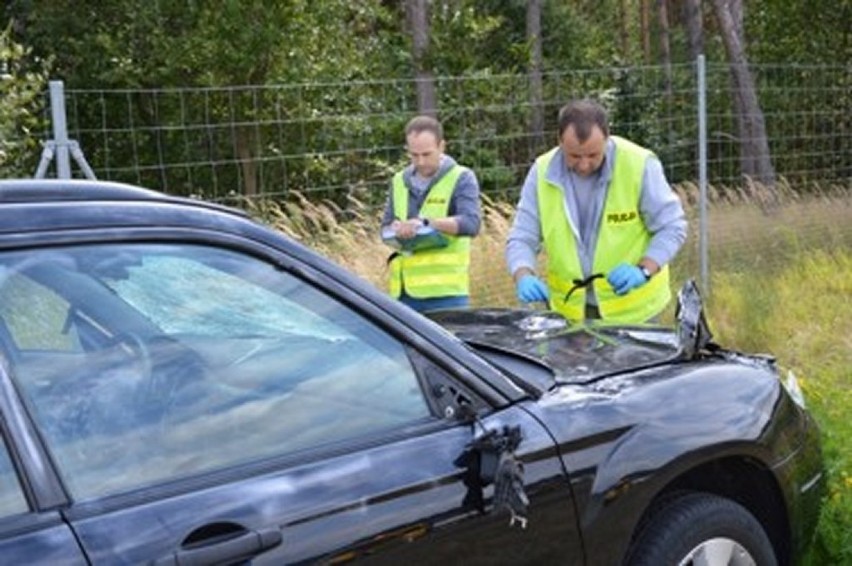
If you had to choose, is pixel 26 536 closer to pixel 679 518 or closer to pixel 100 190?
pixel 100 190

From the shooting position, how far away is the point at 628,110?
1262 centimetres

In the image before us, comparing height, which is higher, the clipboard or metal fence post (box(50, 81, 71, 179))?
metal fence post (box(50, 81, 71, 179))

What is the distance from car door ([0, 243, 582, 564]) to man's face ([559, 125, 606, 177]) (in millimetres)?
1926

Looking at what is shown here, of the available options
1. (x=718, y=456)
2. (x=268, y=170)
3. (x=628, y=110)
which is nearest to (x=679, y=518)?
(x=718, y=456)

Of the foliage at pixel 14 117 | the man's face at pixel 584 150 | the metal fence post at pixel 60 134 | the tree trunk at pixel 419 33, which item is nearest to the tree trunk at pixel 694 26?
the tree trunk at pixel 419 33

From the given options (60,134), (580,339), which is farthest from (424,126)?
(580,339)

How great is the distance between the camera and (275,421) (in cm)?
243

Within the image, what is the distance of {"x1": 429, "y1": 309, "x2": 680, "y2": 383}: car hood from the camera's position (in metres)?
3.20

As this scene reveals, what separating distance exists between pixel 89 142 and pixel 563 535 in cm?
1239

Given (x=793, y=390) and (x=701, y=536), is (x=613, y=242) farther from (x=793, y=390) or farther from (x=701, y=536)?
(x=701, y=536)

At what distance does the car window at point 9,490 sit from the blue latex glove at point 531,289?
9.50 feet

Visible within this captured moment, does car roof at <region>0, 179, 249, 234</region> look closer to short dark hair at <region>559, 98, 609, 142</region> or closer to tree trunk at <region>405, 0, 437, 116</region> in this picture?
short dark hair at <region>559, 98, 609, 142</region>

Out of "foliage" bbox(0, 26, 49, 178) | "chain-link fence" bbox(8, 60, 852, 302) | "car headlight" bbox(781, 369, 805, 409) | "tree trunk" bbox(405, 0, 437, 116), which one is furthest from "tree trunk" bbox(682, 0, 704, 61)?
"car headlight" bbox(781, 369, 805, 409)

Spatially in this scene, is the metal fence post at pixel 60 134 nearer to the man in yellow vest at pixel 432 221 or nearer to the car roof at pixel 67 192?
the man in yellow vest at pixel 432 221
